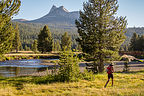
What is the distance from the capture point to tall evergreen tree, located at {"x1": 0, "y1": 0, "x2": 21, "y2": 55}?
14375 mm

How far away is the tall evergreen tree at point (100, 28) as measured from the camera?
62.6 feet

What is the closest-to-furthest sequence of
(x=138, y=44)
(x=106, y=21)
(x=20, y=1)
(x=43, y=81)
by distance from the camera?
1. (x=43, y=81)
2. (x=20, y=1)
3. (x=106, y=21)
4. (x=138, y=44)

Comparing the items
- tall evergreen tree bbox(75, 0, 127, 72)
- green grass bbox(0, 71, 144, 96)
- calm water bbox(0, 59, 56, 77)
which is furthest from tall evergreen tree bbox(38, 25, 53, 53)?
green grass bbox(0, 71, 144, 96)

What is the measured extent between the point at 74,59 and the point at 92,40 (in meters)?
5.30

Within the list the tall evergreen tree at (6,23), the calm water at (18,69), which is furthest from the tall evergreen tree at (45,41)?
the tall evergreen tree at (6,23)

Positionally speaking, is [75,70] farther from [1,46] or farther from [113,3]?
[113,3]

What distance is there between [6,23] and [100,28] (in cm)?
1078

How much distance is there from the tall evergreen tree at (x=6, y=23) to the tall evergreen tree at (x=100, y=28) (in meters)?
7.88

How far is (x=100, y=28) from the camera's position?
19516mm

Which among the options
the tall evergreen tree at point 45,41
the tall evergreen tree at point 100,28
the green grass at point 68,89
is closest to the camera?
the green grass at point 68,89

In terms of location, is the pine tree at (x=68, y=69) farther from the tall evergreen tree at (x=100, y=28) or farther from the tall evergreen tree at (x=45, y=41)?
the tall evergreen tree at (x=45, y=41)

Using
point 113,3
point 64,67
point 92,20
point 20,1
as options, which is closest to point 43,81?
point 64,67

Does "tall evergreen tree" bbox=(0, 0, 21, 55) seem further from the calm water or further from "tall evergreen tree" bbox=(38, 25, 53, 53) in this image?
"tall evergreen tree" bbox=(38, 25, 53, 53)

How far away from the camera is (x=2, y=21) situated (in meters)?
14.0
